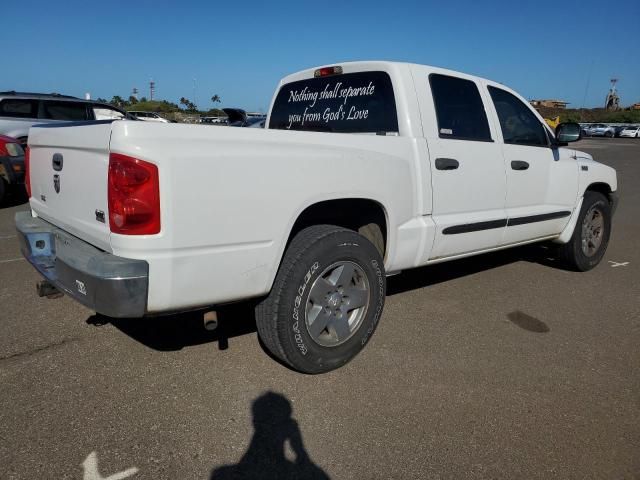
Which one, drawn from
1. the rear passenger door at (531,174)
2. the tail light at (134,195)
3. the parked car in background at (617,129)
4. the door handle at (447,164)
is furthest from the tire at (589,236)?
the parked car in background at (617,129)

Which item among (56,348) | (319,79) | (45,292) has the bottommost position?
(56,348)

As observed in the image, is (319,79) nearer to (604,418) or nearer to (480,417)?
(480,417)

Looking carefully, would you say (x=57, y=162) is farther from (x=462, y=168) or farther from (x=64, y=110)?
(x=64, y=110)

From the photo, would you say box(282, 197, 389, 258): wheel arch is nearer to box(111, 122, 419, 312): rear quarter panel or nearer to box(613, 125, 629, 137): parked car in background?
box(111, 122, 419, 312): rear quarter panel

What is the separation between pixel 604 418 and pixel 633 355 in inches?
38.7

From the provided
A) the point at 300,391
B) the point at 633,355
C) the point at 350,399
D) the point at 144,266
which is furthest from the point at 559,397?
the point at 144,266

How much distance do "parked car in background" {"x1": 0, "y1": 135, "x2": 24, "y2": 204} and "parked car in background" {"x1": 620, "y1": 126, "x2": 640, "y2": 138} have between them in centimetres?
5268

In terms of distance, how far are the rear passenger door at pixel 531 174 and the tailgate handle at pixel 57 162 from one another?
3.18m

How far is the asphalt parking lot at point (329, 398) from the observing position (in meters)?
2.18

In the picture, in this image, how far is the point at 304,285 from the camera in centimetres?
270

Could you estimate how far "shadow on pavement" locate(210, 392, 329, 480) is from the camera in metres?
2.10

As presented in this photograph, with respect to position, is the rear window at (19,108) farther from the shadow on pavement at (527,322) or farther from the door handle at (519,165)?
the shadow on pavement at (527,322)

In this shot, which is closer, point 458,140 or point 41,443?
point 41,443

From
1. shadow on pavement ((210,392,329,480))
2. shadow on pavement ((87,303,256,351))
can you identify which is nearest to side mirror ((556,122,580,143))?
shadow on pavement ((87,303,256,351))
